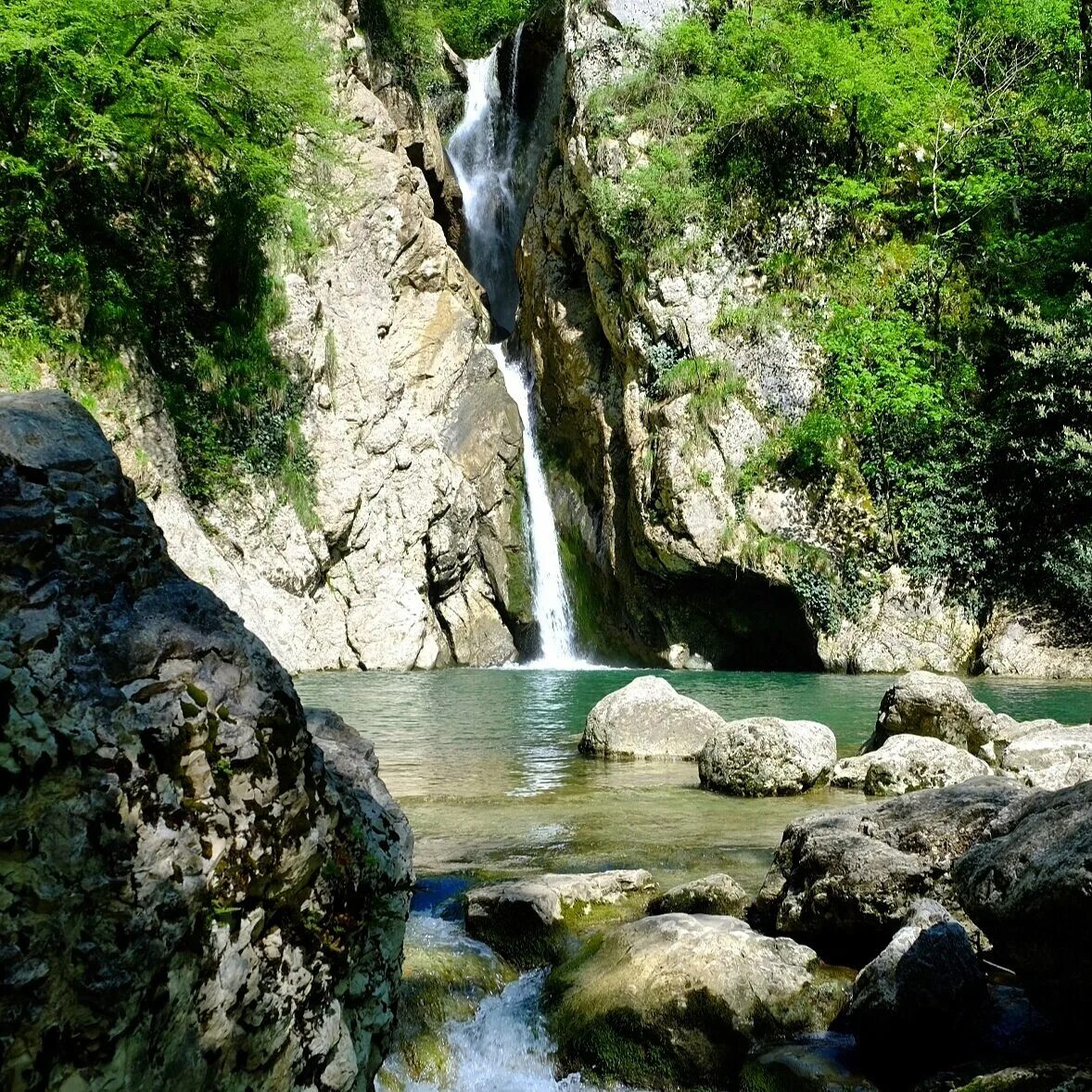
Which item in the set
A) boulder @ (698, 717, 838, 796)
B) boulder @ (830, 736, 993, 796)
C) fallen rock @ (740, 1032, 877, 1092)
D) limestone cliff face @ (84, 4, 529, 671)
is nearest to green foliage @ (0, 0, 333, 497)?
limestone cliff face @ (84, 4, 529, 671)

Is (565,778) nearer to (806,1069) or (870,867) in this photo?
(870,867)

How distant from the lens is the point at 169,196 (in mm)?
21859

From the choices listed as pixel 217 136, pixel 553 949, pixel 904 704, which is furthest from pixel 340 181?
pixel 553 949

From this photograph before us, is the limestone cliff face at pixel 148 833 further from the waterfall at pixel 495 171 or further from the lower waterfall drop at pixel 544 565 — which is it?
the waterfall at pixel 495 171

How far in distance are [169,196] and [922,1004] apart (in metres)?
23.3

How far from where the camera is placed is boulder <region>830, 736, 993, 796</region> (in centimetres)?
764

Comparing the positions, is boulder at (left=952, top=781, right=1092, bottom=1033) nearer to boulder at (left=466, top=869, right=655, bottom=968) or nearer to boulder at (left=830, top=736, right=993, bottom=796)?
boulder at (left=466, top=869, right=655, bottom=968)

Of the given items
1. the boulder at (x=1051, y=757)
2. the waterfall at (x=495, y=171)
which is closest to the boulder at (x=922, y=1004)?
the boulder at (x=1051, y=757)

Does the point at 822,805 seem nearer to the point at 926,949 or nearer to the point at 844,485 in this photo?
the point at 926,949

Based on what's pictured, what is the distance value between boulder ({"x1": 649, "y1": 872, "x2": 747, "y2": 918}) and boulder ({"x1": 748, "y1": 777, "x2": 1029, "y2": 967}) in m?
0.13

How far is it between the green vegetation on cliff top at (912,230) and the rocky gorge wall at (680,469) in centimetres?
62

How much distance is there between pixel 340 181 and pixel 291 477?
935cm

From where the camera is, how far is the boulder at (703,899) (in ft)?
16.4

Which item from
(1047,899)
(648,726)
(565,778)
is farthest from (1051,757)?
(1047,899)
